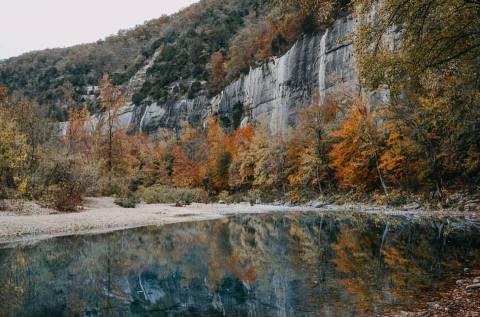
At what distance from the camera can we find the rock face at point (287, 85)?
49000 mm

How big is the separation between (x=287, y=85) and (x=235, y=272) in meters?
49.3

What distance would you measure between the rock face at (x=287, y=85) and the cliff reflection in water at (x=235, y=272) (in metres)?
29.5

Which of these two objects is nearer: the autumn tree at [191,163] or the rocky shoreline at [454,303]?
the rocky shoreline at [454,303]

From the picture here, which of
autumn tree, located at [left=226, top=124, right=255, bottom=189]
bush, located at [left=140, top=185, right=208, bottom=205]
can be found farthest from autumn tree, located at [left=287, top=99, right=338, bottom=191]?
bush, located at [left=140, top=185, right=208, bottom=205]

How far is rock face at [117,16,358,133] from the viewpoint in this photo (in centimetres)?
4900

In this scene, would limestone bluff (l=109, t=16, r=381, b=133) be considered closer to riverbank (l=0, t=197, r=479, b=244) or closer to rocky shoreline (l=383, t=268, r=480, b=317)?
riverbank (l=0, t=197, r=479, b=244)

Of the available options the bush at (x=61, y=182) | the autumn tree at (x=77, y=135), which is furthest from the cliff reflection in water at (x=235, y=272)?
the autumn tree at (x=77, y=135)

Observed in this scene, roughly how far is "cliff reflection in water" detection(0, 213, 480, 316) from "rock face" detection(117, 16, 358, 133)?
29505 millimetres

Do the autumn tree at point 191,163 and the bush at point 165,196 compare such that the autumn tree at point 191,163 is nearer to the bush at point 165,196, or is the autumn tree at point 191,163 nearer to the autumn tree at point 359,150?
the bush at point 165,196

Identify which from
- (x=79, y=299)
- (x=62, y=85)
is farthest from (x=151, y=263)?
(x=62, y=85)

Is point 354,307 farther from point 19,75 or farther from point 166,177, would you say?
point 19,75

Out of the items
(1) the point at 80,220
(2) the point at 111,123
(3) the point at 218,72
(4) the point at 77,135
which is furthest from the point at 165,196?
(3) the point at 218,72

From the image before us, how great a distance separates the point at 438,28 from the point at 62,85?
11056cm

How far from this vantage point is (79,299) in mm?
8586
